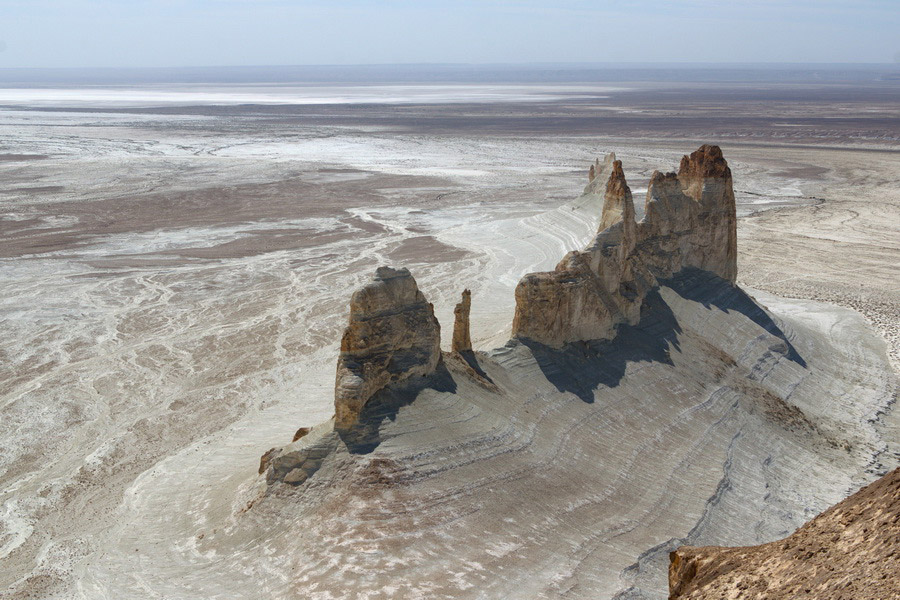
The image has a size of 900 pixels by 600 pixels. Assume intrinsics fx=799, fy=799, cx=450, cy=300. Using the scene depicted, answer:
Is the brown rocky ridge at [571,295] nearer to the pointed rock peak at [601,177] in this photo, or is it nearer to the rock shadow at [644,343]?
the rock shadow at [644,343]

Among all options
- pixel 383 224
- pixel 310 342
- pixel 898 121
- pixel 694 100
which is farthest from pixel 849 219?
pixel 694 100

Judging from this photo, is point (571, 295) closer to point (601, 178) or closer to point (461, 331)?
point (461, 331)

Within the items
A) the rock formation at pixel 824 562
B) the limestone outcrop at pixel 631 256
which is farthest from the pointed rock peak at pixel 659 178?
the rock formation at pixel 824 562

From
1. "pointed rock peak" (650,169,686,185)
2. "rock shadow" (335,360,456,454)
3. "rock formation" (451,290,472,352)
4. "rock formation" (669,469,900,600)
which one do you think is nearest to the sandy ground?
"rock formation" (451,290,472,352)

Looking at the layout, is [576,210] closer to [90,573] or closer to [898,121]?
[90,573]

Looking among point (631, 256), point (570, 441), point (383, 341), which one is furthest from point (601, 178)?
point (383, 341)
